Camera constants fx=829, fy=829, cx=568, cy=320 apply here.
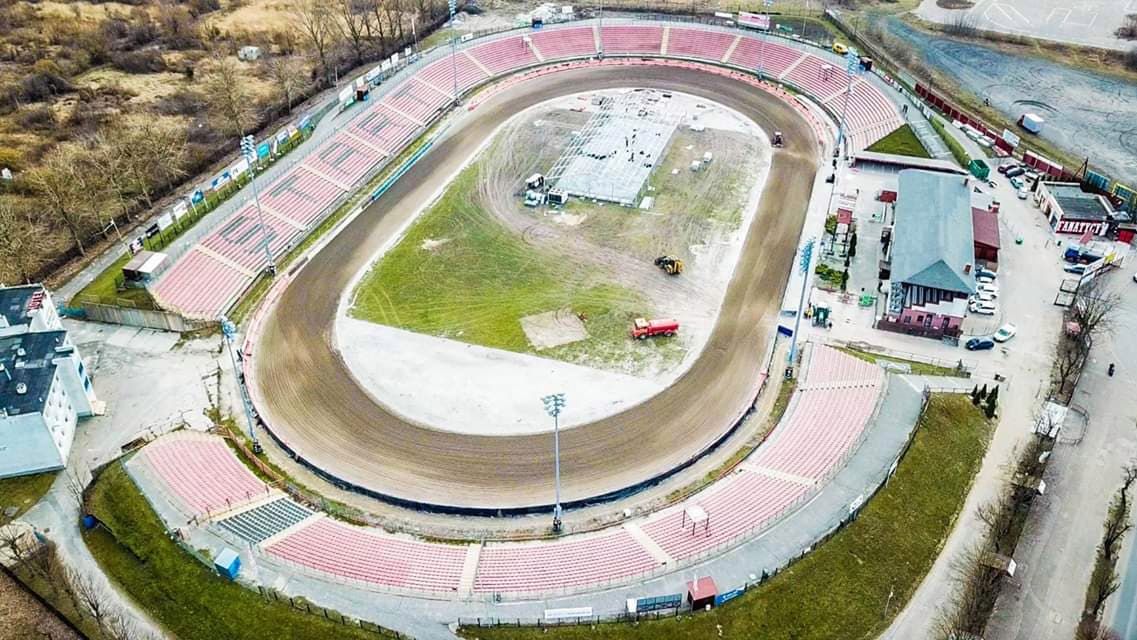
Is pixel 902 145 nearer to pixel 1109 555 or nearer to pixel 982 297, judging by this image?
pixel 982 297

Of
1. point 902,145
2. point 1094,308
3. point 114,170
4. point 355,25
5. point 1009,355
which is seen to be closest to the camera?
point 1009,355

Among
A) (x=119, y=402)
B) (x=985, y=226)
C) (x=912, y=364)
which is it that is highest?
(x=985, y=226)

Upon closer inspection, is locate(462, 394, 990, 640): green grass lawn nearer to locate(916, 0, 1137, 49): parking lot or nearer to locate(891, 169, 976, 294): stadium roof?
locate(891, 169, 976, 294): stadium roof

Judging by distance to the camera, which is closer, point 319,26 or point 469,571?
point 469,571

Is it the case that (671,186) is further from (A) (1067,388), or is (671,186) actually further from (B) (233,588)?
(B) (233,588)

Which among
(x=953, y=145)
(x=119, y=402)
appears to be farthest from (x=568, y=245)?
(x=953, y=145)

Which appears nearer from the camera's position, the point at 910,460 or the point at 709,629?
the point at 709,629

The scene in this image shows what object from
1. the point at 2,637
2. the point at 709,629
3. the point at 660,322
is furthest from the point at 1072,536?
the point at 2,637
